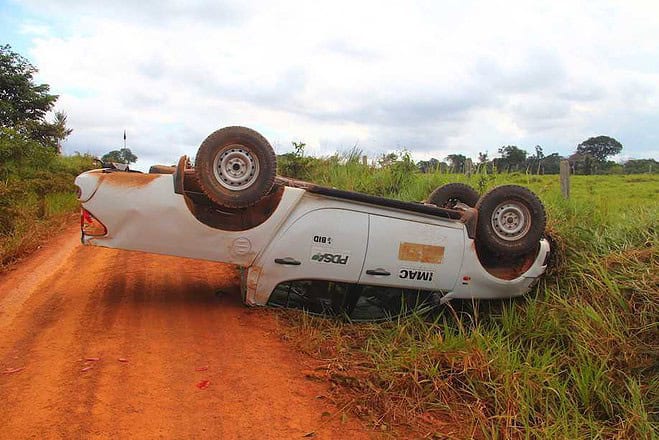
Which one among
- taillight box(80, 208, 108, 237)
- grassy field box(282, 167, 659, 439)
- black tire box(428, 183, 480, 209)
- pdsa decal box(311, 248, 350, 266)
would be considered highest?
black tire box(428, 183, 480, 209)

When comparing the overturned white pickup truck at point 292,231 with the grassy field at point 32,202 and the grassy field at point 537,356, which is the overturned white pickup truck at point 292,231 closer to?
the grassy field at point 537,356

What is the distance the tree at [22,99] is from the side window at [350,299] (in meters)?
16.2

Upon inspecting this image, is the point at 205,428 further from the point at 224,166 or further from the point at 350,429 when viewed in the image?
the point at 224,166

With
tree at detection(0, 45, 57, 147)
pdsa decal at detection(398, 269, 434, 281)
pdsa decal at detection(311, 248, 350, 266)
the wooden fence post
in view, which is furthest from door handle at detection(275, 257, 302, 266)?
tree at detection(0, 45, 57, 147)

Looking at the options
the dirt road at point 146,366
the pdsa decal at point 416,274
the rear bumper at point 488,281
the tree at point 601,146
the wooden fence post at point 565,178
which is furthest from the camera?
the tree at point 601,146

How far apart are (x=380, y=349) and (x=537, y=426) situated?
1332 mm

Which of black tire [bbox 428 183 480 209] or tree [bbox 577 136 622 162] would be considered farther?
tree [bbox 577 136 622 162]

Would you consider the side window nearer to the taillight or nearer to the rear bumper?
the rear bumper

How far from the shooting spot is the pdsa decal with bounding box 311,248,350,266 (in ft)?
15.7

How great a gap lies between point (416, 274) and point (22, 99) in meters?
19.0

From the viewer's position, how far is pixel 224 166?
15.2 ft

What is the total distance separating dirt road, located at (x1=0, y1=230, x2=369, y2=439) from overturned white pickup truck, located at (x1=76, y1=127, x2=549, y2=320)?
1.93ft

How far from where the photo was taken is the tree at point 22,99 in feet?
60.4

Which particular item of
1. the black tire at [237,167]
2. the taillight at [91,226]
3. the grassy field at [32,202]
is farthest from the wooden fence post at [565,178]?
the grassy field at [32,202]
